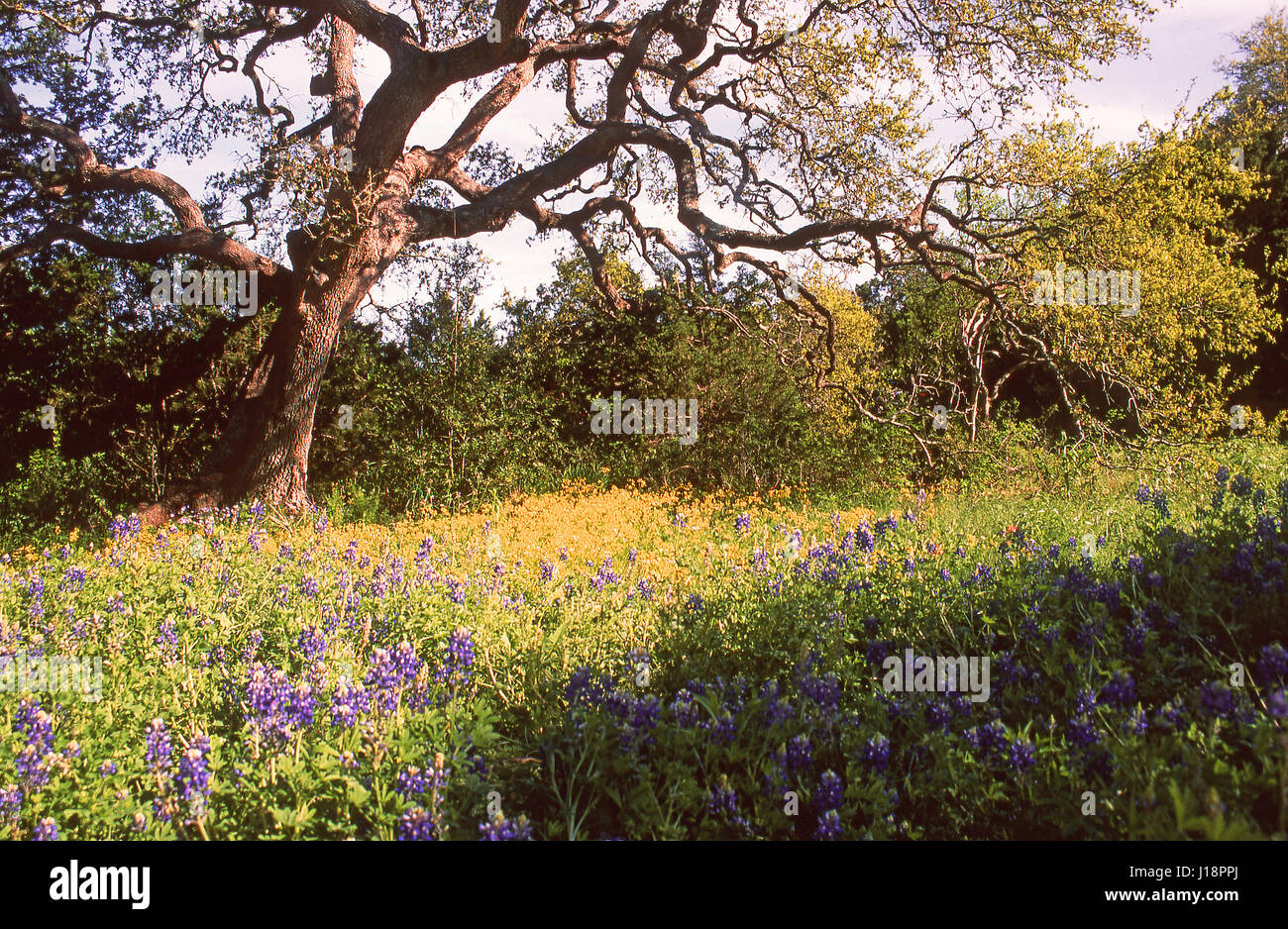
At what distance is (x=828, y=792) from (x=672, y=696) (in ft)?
3.59

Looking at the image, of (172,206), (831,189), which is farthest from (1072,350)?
(172,206)

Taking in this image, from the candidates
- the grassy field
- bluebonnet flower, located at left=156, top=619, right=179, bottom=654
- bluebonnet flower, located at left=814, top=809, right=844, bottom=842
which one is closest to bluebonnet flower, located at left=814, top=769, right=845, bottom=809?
the grassy field

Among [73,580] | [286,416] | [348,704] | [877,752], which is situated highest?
[286,416]

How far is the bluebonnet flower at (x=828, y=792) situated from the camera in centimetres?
256

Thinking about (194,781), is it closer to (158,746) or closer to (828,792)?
(158,746)

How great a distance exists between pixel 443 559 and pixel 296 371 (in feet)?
20.5

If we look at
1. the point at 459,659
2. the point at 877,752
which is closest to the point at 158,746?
the point at 459,659

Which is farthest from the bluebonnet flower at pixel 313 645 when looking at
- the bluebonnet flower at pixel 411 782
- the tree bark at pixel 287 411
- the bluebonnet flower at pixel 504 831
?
the tree bark at pixel 287 411

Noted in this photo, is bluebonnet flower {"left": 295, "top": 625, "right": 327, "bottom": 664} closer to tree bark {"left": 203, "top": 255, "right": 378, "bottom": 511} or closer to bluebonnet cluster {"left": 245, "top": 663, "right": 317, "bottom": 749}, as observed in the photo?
bluebonnet cluster {"left": 245, "top": 663, "right": 317, "bottom": 749}

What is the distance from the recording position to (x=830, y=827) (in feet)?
7.88

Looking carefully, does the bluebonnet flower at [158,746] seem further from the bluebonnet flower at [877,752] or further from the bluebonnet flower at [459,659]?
the bluebonnet flower at [877,752]

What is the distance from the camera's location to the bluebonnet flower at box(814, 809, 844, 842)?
7.84 ft

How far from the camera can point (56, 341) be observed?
40.0 ft
